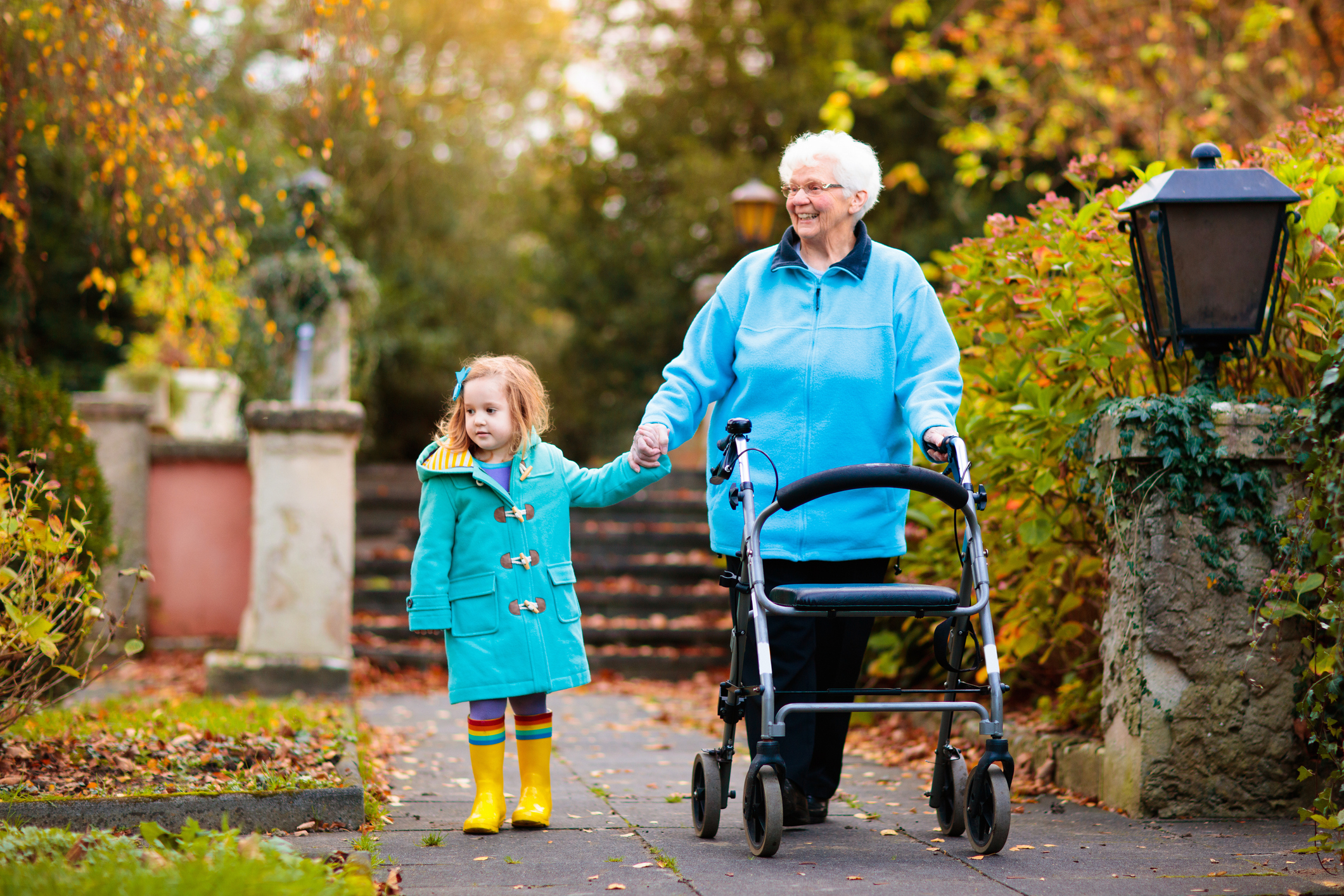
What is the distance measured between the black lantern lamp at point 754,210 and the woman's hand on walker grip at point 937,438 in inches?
313

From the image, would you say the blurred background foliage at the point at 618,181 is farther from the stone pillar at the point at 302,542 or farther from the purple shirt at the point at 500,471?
the purple shirt at the point at 500,471

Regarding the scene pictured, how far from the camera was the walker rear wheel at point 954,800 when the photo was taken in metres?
3.66

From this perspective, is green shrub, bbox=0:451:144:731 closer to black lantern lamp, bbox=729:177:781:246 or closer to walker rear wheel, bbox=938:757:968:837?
walker rear wheel, bbox=938:757:968:837

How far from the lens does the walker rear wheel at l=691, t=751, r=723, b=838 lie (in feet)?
12.1

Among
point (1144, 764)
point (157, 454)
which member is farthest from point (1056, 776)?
point (157, 454)

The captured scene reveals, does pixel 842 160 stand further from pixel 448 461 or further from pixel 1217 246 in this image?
pixel 448 461

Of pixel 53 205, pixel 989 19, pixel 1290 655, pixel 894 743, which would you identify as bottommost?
pixel 894 743

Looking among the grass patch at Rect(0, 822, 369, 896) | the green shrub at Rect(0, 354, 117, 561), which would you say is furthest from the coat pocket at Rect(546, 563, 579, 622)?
the green shrub at Rect(0, 354, 117, 561)

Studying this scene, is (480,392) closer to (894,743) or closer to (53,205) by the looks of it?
(894,743)

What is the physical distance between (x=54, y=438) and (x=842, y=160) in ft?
13.2

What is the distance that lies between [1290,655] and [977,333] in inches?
68.7

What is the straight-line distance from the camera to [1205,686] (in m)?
4.05

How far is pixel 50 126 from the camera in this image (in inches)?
232

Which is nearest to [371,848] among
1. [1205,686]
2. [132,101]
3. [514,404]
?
[514,404]
